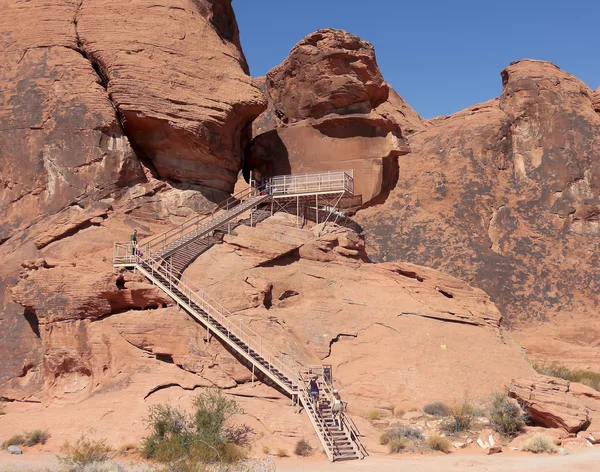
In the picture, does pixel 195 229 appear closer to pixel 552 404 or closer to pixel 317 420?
pixel 317 420

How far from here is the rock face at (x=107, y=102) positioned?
25.1m

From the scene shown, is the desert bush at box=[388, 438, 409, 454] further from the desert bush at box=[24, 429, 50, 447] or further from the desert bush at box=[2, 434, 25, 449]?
the desert bush at box=[2, 434, 25, 449]

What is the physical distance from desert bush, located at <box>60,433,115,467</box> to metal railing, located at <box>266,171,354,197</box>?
13.7m

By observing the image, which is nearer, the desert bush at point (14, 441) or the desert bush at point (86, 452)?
the desert bush at point (86, 452)

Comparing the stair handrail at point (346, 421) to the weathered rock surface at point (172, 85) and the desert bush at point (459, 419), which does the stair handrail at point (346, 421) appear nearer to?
the desert bush at point (459, 419)

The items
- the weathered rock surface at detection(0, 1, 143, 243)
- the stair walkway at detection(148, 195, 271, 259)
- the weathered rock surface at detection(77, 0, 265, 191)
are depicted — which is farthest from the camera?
the weathered rock surface at detection(77, 0, 265, 191)

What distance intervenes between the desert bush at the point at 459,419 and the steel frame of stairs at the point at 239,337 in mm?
2531

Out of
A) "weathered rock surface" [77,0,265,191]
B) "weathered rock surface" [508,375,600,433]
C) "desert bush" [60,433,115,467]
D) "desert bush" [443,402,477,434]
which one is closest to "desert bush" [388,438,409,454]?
"desert bush" [443,402,477,434]

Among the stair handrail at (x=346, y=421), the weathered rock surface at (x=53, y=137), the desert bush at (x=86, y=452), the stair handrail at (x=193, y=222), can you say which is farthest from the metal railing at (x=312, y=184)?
the desert bush at (x=86, y=452)

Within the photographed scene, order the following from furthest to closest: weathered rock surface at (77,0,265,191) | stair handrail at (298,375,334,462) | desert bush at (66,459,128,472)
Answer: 1. weathered rock surface at (77,0,265,191)
2. stair handrail at (298,375,334,462)
3. desert bush at (66,459,128,472)

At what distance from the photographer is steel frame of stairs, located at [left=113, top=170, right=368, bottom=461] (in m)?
18.0

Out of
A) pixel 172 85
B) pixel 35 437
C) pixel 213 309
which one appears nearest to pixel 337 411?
pixel 213 309

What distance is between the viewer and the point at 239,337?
20516mm

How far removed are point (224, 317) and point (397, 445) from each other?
19.9 ft
